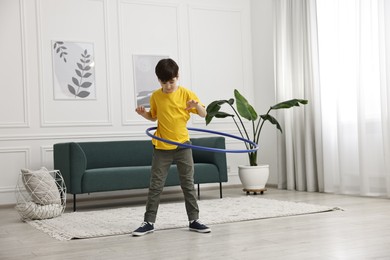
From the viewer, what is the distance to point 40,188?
4730mm

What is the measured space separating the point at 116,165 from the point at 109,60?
1333 millimetres

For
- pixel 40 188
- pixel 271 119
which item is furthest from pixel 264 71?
pixel 40 188

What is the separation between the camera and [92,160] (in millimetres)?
5809

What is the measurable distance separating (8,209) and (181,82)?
2589 mm

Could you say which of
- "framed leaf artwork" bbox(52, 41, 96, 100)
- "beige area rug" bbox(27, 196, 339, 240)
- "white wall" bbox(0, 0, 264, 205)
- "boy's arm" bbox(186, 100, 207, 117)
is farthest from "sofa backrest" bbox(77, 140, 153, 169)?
"boy's arm" bbox(186, 100, 207, 117)

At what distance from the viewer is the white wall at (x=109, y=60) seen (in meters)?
5.98

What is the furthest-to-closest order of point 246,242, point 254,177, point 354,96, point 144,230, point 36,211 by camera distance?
1. point 254,177
2. point 354,96
3. point 36,211
4. point 144,230
5. point 246,242

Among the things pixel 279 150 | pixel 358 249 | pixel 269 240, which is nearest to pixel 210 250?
pixel 269 240

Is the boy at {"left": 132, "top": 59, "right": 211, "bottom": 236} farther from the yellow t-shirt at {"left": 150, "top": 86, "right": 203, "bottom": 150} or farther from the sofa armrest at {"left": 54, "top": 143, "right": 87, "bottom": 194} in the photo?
the sofa armrest at {"left": 54, "top": 143, "right": 87, "bottom": 194}

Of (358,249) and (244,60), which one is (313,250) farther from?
(244,60)

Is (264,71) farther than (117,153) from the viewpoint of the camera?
Yes

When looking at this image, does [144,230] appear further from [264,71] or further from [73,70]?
[264,71]

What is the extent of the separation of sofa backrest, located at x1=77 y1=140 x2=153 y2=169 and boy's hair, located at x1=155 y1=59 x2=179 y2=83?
8.24 ft

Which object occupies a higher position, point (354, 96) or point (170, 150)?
point (354, 96)
